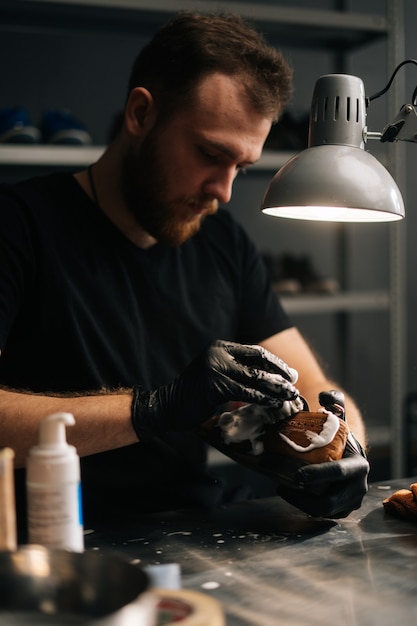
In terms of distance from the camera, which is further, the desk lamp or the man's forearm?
the man's forearm

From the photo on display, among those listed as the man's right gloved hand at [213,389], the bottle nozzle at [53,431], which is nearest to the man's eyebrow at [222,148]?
the man's right gloved hand at [213,389]

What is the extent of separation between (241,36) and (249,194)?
151cm

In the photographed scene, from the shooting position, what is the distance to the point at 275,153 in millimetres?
2605

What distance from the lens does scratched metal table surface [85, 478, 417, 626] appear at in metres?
0.83

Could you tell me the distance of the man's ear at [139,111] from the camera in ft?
5.16

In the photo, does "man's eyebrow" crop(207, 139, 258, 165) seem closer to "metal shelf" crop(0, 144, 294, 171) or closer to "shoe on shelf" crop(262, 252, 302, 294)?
"metal shelf" crop(0, 144, 294, 171)

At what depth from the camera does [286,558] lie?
0.99 m

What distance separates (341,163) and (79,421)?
591mm

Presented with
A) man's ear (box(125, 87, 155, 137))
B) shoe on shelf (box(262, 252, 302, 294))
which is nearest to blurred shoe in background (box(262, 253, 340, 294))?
shoe on shelf (box(262, 252, 302, 294))

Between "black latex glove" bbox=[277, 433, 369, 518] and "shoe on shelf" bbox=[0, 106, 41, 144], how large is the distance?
5.13 feet

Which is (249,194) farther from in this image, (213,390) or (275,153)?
(213,390)

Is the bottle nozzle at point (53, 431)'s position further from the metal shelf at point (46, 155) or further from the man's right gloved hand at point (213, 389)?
the metal shelf at point (46, 155)

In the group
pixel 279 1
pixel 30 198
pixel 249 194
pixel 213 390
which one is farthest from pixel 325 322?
pixel 213 390

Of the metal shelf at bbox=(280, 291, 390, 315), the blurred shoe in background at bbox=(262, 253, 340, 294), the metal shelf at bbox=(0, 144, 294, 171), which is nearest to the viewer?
the metal shelf at bbox=(0, 144, 294, 171)
